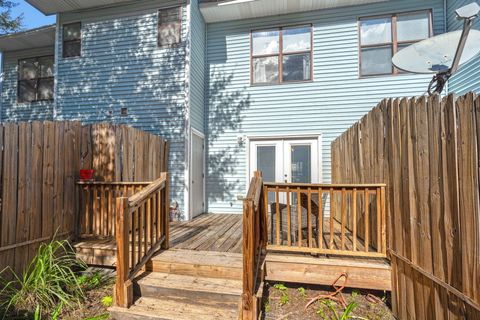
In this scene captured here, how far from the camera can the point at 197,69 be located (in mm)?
6840

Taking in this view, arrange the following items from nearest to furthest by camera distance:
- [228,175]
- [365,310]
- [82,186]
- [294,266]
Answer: [365,310]
[294,266]
[82,186]
[228,175]

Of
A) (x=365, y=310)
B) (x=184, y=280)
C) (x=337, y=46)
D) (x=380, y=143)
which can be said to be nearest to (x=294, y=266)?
(x=365, y=310)

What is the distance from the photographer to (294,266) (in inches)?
123

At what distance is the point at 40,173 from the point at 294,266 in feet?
11.9

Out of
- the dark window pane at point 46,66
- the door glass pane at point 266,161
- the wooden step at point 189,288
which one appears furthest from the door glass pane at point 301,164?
the dark window pane at point 46,66

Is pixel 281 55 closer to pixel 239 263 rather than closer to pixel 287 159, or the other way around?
pixel 287 159

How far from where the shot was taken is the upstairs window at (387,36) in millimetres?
6281

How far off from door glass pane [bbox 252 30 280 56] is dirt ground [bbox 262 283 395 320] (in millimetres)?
6009

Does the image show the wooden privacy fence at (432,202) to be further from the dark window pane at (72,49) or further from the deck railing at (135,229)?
the dark window pane at (72,49)

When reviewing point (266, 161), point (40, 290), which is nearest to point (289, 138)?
point (266, 161)

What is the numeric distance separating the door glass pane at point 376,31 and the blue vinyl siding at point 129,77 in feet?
15.1

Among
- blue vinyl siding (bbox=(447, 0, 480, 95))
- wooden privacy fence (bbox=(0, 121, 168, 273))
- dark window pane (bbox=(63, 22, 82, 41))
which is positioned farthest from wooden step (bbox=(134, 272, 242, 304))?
dark window pane (bbox=(63, 22, 82, 41))

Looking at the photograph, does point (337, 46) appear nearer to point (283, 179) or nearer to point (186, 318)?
point (283, 179)

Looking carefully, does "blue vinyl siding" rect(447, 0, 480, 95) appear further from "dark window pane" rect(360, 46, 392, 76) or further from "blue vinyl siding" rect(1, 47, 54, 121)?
"blue vinyl siding" rect(1, 47, 54, 121)
